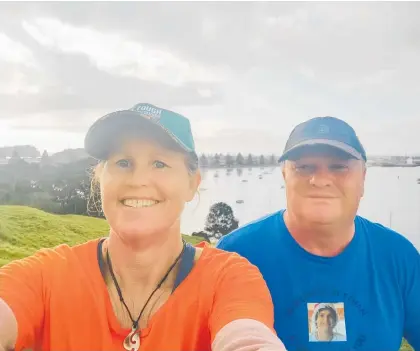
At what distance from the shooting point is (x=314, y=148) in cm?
113

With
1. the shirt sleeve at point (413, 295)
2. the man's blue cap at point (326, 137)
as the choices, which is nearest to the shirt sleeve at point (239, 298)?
the man's blue cap at point (326, 137)

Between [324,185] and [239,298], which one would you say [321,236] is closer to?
[324,185]

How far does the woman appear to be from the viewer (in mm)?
897

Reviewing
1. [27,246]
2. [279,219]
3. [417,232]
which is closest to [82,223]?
[27,246]

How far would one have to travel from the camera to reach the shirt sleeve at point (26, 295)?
88 centimetres

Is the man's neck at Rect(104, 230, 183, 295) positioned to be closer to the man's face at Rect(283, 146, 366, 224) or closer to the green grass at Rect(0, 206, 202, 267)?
the man's face at Rect(283, 146, 366, 224)

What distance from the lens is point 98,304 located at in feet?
3.04

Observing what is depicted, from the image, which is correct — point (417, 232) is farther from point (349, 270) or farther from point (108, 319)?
point (108, 319)

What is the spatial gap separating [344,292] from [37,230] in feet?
4.07

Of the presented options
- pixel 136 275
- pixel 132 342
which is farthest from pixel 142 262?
pixel 132 342

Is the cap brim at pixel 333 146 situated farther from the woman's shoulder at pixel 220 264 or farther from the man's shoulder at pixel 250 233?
the woman's shoulder at pixel 220 264

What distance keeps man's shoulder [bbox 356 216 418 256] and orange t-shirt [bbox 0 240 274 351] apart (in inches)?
15.9

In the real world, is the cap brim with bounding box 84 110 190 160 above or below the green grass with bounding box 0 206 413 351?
above

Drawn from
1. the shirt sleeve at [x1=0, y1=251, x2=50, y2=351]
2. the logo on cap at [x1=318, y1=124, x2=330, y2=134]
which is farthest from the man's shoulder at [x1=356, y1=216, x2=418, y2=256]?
the shirt sleeve at [x1=0, y1=251, x2=50, y2=351]
